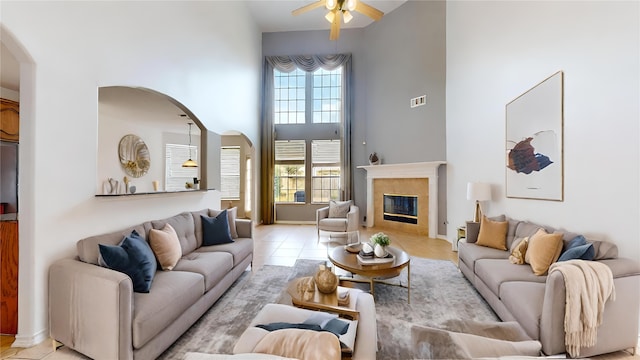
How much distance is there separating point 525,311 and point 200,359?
7.49ft

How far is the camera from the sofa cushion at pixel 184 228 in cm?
302

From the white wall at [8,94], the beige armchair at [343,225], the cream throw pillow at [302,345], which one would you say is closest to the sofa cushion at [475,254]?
the beige armchair at [343,225]

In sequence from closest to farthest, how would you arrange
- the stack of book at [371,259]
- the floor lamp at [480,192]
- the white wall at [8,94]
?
the stack of book at [371,259], the white wall at [8,94], the floor lamp at [480,192]

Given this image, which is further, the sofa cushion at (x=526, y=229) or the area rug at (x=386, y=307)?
the sofa cushion at (x=526, y=229)

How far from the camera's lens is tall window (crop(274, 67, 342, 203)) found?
7.98 meters

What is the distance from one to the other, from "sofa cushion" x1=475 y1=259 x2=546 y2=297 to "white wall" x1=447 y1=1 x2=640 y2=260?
67 centimetres

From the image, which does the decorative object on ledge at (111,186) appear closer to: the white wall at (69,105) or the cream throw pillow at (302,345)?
the white wall at (69,105)

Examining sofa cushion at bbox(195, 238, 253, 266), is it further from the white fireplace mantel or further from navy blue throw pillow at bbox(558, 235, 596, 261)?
the white fireplace mantel

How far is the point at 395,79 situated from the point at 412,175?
8.35 feet

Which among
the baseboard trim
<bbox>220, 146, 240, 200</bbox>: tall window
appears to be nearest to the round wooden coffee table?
the baseboard trim

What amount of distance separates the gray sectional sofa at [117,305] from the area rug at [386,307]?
0.18 m

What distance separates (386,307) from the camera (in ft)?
8.94

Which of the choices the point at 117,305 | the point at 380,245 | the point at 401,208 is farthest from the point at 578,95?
the point at 401,208

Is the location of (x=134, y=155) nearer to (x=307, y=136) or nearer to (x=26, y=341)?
(x=307, y=136)
